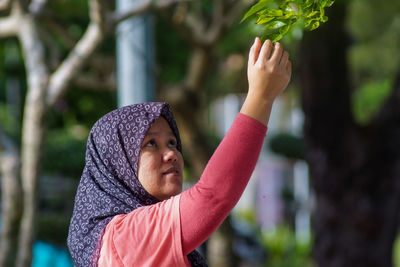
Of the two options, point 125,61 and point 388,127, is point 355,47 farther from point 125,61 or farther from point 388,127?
point 125,61

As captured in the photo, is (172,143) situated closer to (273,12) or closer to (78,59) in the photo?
(273,12)

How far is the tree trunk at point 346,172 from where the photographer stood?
27.2ft

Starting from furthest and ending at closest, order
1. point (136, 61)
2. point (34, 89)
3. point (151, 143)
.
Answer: point (34, 89)
point (136, 61)
point (151, 143)

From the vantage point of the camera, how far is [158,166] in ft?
7.63

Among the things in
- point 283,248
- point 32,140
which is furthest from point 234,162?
point 283,248

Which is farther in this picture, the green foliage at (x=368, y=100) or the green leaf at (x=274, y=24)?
the green foliage at (x=368, y=100)

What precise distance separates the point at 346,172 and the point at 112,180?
6.32m

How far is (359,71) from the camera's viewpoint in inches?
906

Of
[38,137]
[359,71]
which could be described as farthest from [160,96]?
[359,71]

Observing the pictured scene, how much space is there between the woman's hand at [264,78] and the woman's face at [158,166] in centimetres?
37

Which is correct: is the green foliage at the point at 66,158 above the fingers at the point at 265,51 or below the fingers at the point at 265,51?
below

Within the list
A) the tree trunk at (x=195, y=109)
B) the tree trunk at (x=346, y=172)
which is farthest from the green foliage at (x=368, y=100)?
the tree trunk at (x=346, y=172)

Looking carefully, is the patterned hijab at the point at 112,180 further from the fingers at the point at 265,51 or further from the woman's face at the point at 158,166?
the fingers at the point at 265,51

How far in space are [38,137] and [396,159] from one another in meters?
4.11
